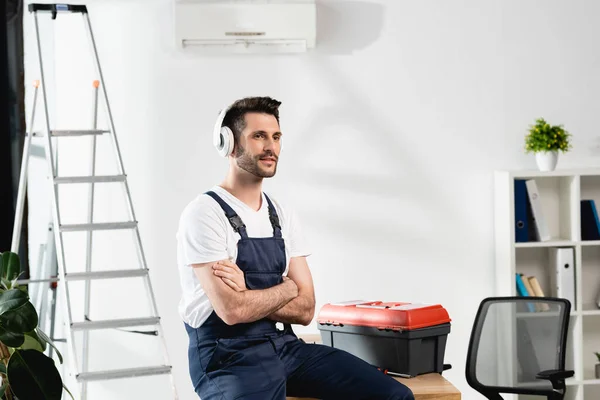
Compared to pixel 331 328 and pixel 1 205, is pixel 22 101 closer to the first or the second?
pixel 1 205

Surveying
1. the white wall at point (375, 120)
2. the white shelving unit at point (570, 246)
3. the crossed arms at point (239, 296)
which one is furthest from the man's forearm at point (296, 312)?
the white shelving unit at point (570, 246)

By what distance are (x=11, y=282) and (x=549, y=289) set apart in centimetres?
298

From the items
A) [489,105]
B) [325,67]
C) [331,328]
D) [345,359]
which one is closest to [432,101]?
[489,105]

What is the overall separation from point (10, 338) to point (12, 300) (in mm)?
118

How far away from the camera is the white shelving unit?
4.76 metres

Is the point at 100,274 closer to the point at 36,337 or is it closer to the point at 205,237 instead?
the point at 36,337

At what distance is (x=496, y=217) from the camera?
194 inches

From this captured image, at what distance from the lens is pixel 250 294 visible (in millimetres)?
2949

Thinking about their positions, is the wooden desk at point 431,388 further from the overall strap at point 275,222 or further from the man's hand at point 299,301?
the overall strap at point 275,222

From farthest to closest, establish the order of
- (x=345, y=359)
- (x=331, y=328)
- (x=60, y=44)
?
(x=60, y=44) → (x=331, y=328) → (x=345, y=359)

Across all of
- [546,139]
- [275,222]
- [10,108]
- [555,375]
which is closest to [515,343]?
[555,375]

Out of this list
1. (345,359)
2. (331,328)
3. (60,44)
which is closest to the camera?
(345,359)

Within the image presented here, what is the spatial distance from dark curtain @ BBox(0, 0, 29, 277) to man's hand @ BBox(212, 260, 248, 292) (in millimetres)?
2283

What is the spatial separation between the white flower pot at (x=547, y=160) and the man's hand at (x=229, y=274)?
7.92 ft
